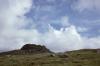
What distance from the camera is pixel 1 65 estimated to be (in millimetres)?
125125

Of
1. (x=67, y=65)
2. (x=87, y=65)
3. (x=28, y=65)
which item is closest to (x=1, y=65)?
(x=28, y=65)

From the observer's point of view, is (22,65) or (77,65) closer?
(77,65)

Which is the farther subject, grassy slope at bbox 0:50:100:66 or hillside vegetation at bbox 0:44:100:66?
hillside vegetation at bbox 0:44:100:66

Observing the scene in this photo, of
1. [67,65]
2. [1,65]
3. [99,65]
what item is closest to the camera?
[99,65]

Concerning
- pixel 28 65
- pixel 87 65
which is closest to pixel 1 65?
pixel 28 65

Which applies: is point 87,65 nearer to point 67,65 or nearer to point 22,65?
point 67,65

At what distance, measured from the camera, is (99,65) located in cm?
9981

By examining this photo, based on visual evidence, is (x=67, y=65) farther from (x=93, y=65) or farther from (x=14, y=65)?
→ (x=14, y=65)

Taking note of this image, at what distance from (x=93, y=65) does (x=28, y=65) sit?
103 feet

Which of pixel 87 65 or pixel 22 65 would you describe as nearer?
pixel 87 65

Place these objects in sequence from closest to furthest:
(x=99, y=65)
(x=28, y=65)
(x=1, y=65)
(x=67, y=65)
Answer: (x=99, y=65)
(x=67, y=65)
(x=28, y=65)
(x=1, y=65)

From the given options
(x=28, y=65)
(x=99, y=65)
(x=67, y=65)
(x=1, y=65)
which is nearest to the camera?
(x=99, y=65)

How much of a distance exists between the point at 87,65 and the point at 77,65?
179 inches

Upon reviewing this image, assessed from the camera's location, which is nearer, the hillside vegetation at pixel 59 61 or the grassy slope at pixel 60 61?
the grassy slope at pixel 60 61
